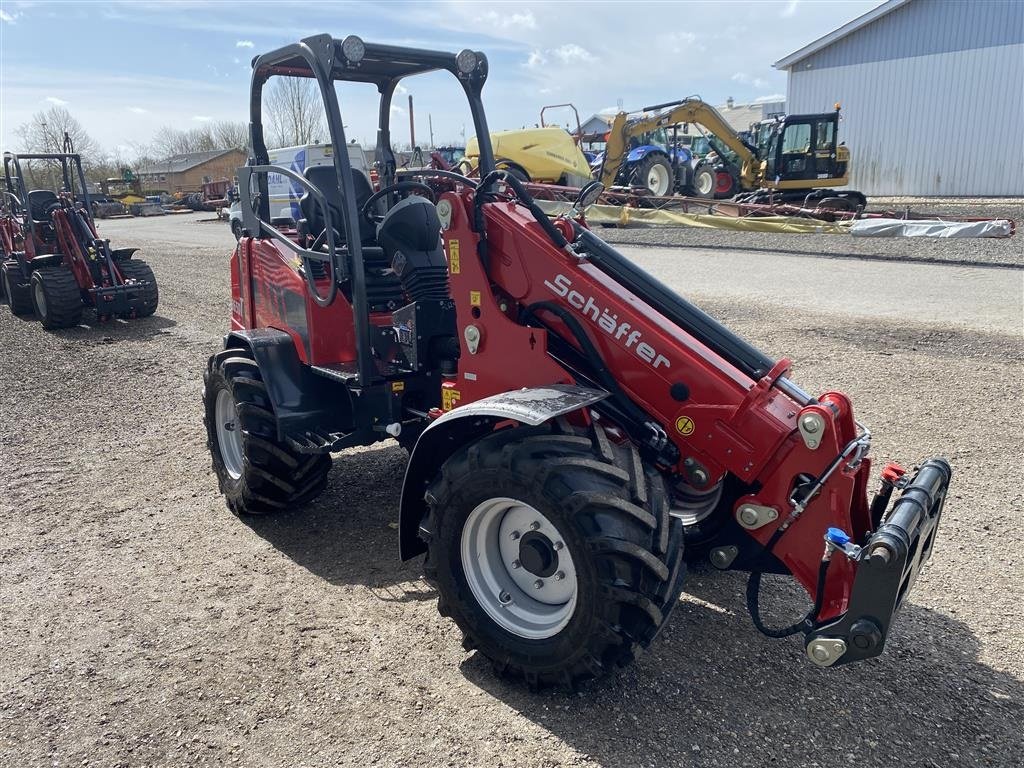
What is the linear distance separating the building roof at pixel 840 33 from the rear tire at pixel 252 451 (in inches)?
1190

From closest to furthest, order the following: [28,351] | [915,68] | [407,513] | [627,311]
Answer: [627,311] → [407,513] → [28,351] → [915,68]

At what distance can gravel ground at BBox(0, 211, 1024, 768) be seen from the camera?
291 cm

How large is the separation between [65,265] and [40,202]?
202 centimetres

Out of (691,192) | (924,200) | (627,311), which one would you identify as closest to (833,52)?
(924,200)

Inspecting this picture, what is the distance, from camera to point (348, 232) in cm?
401

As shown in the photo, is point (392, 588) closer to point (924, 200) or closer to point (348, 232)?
point (348, 232)

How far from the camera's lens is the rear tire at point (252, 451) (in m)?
4.56

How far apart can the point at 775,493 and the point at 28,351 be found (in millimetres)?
10223

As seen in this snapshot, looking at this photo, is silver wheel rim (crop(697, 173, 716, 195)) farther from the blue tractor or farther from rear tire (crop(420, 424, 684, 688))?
rear tire (crop(420, 424, 684, 688))

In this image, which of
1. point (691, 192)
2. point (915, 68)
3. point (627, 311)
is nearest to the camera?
point (627, 311)

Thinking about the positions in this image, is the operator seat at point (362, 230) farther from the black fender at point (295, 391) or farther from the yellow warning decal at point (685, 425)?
the yellow warning decal at point (685, 425)

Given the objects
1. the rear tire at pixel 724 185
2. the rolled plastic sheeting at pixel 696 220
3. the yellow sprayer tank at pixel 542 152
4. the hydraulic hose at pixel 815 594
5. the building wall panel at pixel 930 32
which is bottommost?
the hydraulic hose at pixel 815 594

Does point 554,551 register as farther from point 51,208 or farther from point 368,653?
point 51,208

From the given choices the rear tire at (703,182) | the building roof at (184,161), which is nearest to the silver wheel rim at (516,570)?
the rear tire at (703,182)
